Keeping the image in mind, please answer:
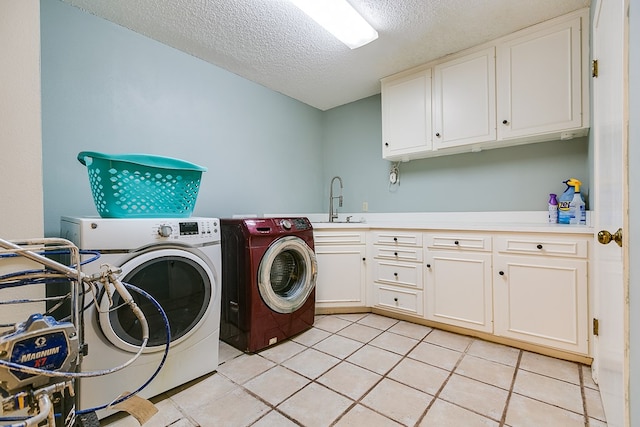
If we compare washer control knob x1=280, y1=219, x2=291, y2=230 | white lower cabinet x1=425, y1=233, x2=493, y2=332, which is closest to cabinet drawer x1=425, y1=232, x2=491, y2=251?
white lower cabinet x1=425, y1=233, x2=493, y2=332

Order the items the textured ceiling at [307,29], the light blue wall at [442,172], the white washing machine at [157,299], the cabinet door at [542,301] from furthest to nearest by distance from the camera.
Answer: the light blue wall at [442,172] < the textured ceiling at [307,29] < the cabinet door at [542,301] < the white washing machine at [157,299]

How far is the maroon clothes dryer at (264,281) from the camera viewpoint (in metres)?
1.90

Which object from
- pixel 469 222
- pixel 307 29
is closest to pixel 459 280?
pixel 469 222

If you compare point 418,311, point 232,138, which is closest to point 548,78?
point 418,311

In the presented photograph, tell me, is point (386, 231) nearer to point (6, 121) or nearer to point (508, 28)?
point (508, 28)

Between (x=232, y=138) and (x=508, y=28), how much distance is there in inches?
92.3

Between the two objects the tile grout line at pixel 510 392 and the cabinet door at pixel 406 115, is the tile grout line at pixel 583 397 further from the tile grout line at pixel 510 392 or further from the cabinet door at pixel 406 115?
the cabinet door at pixel 406 115

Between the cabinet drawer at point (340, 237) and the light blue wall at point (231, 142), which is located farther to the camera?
the cabinet drawer at point (340, 237)

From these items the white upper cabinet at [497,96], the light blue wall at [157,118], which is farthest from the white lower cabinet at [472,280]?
the light blue wall at [157,118]

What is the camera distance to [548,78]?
198cm

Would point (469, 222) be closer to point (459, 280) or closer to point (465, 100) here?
point (459, 280)

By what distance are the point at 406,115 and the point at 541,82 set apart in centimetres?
99

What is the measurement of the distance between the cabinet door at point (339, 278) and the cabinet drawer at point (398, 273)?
5.8 inches

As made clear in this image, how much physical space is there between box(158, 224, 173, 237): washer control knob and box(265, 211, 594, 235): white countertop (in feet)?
4.49
